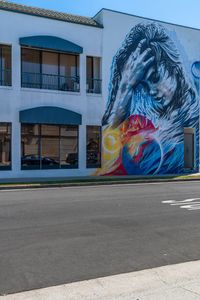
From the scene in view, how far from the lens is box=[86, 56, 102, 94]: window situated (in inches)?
1002

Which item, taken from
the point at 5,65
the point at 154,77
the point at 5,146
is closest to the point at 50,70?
the point at 5,65

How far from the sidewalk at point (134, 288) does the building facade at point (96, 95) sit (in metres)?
17.7

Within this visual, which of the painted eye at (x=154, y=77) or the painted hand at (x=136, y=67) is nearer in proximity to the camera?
the painted hand at (x=136, y=67)

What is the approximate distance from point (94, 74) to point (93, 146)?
14.9 ft

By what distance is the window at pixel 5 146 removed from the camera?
22391 millimetres

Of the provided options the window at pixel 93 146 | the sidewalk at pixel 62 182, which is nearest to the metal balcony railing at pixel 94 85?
the window at pixel 93 146

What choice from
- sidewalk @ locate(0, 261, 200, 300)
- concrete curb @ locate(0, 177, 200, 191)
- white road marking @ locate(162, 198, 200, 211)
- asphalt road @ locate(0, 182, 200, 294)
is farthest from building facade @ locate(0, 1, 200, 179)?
sidewalk @ locate(0, 261, 200, 300)

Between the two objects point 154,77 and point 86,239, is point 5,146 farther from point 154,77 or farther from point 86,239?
point 86,239

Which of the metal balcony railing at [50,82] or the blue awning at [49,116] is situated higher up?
the metal balcony railing at [50,82]

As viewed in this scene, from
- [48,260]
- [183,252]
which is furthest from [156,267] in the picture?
[48,260]

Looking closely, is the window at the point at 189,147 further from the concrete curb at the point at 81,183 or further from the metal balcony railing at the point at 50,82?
the metal balcony railing at the point at 50,82

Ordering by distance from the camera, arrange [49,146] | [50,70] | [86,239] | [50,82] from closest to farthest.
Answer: [86,239]
[49,146]
[50,82]
[50,70]

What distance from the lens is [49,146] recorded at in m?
23.9

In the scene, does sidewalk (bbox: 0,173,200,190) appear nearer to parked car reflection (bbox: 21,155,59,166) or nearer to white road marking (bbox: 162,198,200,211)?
parked car reflection (bbox: 21,155,59,166)
